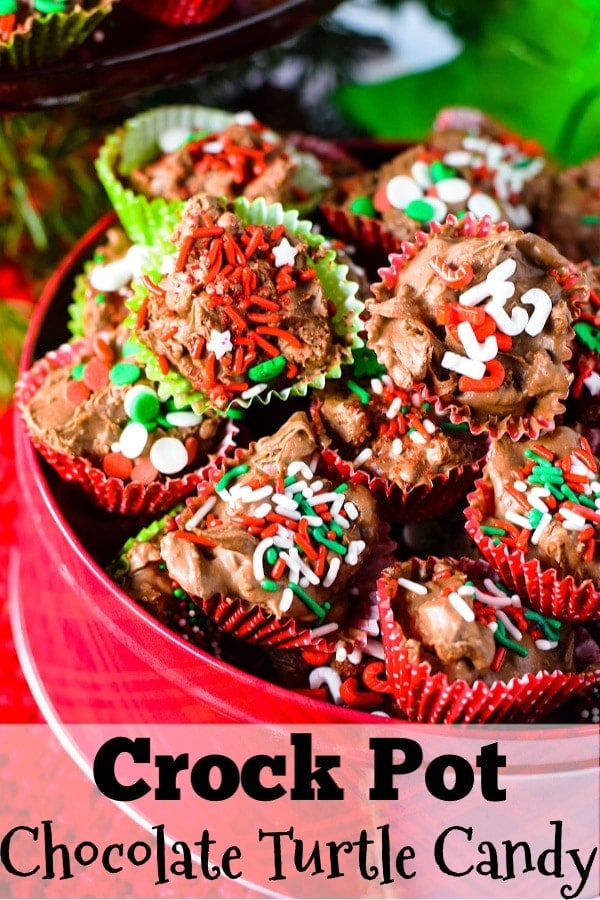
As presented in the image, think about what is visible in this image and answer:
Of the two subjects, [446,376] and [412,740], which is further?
[446,376]

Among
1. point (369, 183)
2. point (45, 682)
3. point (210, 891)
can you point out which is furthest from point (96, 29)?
point (210, 891)

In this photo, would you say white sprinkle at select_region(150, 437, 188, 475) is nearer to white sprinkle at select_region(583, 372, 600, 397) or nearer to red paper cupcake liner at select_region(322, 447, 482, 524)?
red paper cupcake liner at select_region(322, 447, 482, 524)

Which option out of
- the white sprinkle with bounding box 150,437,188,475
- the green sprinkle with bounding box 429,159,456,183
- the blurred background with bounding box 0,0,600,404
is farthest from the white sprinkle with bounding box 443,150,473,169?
the white sprinkle with bounding box 150,437,188,475

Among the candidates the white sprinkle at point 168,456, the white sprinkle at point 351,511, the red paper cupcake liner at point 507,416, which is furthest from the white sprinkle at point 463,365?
the white sprinkle at point 168,456

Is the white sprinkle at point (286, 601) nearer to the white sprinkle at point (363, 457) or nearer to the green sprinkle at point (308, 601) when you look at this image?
the green sprinkle at point (308, 601)

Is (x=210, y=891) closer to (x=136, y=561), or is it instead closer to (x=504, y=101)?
(x=136, y=561)

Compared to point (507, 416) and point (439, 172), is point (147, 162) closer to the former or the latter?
point (439, 172)
